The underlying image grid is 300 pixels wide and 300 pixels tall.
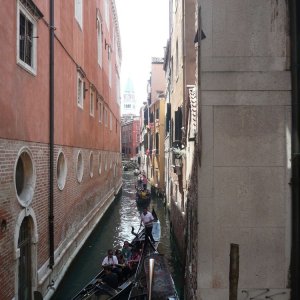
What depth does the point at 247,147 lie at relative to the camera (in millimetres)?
5664

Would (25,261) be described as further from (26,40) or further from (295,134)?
(295,134)

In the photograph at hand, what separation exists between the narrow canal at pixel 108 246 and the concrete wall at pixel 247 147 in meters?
4.09

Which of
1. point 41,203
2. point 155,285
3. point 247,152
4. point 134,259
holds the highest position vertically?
point 247,152

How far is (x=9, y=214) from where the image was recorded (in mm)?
6109

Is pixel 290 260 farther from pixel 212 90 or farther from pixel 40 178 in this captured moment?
pixel 40 178

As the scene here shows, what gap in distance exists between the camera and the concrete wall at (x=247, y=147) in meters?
5.62

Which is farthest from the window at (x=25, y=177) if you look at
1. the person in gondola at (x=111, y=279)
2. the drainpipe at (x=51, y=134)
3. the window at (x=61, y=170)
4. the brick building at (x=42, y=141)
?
the person in gondola at (x=111, y=279)

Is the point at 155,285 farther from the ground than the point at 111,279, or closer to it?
farther from the ground

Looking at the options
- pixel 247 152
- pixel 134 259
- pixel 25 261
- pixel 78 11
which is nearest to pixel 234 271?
pixel 247 152

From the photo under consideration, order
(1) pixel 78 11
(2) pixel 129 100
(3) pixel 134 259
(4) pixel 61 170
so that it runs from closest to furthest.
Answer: (4) pixel 61 170 < (3) pixel 134 259 < (1) pixel 78 11 < (2) pixel 129 100

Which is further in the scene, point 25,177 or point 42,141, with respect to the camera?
point 42,141

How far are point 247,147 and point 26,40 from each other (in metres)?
4.27

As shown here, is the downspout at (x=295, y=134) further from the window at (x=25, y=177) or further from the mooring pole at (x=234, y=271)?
the window at (x=25, y=177)

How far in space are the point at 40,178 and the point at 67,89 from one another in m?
3.31
